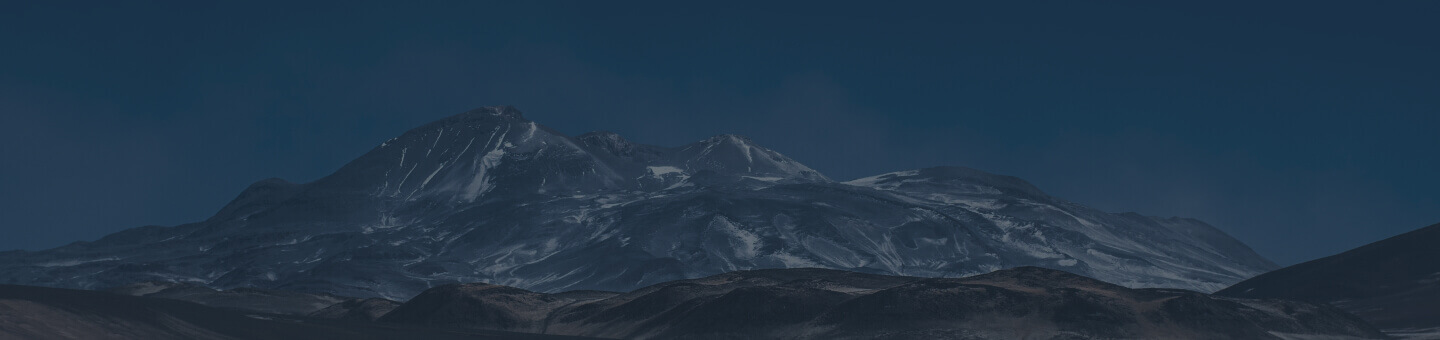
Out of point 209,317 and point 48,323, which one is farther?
point 209,317

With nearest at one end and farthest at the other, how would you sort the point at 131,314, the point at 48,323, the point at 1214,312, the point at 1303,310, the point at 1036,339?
the point at 48,323 < the point at 131,314 < the point at 1036,339 < the point at 1214,312 < the point at 1303,310

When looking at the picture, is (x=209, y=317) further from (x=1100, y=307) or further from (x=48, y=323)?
(x=1100, y=307)

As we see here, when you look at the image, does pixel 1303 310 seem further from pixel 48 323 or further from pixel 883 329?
pixel 48 323

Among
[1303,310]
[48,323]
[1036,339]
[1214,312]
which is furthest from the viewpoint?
[1303,310]

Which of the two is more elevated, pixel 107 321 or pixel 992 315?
pixel 107 321

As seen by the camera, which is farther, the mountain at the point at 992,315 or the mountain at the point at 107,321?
the mountain at the point at 992,315

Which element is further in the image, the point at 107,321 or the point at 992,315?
the point at 992,315

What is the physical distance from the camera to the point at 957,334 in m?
171

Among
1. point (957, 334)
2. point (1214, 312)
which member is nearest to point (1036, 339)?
→ point (957, 334)

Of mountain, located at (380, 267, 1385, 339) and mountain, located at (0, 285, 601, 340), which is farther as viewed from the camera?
mountain, located at (380, 267, 1385, 339)

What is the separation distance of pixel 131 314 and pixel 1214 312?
126328 mm

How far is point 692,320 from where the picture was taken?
19175 centimetres

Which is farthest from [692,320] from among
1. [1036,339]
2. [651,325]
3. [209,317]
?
[209,317]

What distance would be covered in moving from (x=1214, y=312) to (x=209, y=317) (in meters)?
124
